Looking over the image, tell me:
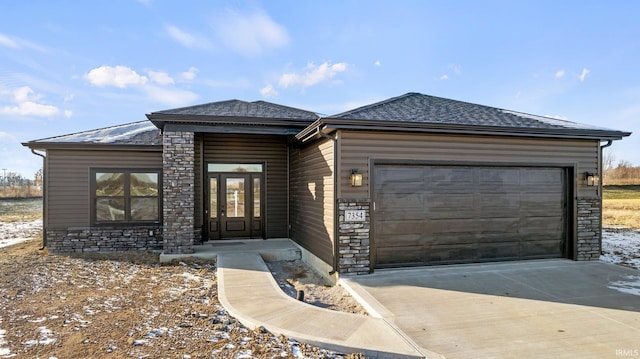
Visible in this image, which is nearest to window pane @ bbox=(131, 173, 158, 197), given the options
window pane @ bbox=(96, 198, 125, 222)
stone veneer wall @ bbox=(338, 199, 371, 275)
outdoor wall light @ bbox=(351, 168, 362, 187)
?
window pane @ bbox=(96, 198, 125, 222)

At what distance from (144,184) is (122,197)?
0.63 meters

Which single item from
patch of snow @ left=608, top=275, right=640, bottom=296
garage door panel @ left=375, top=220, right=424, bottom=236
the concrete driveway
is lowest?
patch of snow @ left=608, top=275, right=640, bottom=296

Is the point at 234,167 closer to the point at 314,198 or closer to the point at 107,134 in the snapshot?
the point at 314,198

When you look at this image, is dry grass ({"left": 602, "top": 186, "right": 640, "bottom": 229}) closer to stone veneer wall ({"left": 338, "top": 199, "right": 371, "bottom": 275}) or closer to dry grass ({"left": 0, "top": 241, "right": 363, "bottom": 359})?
stone veneer wall ({"left": 338, "top": 199, "right": 371, "bottom": 275})

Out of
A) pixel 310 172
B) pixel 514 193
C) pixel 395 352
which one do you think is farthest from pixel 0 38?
pixel 514 193

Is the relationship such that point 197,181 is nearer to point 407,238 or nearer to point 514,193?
point 407,238

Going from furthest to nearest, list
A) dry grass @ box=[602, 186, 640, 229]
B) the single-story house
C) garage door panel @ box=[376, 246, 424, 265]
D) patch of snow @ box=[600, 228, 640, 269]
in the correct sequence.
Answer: dry grass @ box=[602, 186, 640, 229]
patch of snow @ box=[600, 228, 640, 269]
garage door panel @ box=[376, 246, 424, 265]
the single-story house

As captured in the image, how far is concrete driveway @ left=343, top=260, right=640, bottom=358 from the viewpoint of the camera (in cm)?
366

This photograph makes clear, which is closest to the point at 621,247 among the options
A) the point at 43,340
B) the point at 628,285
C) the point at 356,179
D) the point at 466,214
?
the point at 628,285

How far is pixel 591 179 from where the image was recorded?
757cm

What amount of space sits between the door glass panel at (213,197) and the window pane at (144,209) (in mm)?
1371

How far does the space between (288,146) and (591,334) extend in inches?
307

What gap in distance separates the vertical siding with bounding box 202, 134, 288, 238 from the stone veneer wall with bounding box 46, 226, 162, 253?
103 inches

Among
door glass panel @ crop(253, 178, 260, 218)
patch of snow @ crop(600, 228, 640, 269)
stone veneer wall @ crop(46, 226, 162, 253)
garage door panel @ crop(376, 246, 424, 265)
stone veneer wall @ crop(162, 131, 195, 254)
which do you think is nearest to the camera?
garage door panel @ crop(376, 246, 424, 265)
